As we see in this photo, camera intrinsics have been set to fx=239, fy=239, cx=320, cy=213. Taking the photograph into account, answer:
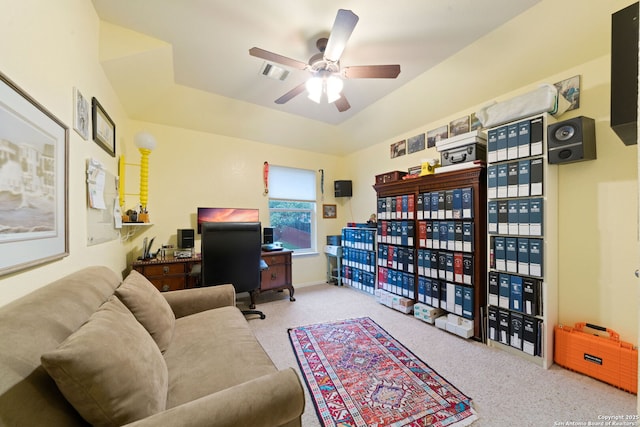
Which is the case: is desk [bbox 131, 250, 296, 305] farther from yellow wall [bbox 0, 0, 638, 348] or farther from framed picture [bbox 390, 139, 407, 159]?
framed picture [bbox 390, 139, 407, 159]

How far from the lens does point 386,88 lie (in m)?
3.06

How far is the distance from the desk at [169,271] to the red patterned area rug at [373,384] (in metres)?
1.54

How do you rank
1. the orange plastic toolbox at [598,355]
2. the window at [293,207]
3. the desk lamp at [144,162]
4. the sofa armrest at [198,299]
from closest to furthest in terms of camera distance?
the orange plastic toolbox at [598,355]
the sofa armrest at [198,299]
the desk lamp at [144,162]
the window at [293,207]

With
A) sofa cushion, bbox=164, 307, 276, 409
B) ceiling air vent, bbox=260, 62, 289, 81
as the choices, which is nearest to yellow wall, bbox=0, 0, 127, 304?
sofa cushion, bbox=164, 307, 276, 409

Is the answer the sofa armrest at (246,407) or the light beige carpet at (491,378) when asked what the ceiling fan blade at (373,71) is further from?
the light beige carpet at (491,378)

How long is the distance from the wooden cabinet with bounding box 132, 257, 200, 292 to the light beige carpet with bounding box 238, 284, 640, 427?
3.06ft

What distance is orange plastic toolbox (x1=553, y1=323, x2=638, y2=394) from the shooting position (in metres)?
1.68

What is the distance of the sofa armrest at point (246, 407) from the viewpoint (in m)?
0.76

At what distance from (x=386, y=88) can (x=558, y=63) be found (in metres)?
1.60

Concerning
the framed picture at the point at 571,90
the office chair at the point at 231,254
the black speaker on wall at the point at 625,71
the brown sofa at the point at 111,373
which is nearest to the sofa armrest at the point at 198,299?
the office chair at the point at 231,254

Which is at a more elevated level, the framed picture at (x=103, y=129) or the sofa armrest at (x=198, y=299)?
the framed picture at (x=103, y=129)

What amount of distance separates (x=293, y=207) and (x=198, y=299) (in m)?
2.71

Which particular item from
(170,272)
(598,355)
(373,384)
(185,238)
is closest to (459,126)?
(598,355)

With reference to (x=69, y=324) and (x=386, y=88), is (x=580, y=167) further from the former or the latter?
(x=69, y=324)
